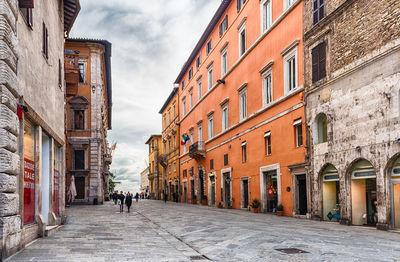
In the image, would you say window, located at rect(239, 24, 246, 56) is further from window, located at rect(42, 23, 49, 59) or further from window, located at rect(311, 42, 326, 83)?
window, located at rect(42, 23, 49, 59)

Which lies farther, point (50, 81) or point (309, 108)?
point (309, 108)

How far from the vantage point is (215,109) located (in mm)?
36781

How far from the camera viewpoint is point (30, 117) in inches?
441

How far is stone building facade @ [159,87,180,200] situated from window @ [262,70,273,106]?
29.0m

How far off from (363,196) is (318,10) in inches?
325

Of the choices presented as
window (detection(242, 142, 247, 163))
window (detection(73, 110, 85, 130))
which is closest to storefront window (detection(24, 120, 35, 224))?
window (detection(242, 142, 247, 163))

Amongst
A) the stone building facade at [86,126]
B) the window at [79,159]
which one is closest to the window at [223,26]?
the stone building facade at [86,126]

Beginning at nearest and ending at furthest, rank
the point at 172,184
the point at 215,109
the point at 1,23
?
the point at 1,23 < the point at 215,109 < the point at 172,184

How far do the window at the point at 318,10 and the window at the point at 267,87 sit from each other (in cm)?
561

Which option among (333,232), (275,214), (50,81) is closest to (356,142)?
(333,232)

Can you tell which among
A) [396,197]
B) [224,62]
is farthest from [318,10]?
[224,62]

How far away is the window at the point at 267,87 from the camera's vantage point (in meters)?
25.0

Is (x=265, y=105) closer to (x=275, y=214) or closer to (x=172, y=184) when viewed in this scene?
(x=275, y=214)

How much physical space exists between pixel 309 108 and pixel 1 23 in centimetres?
1436
